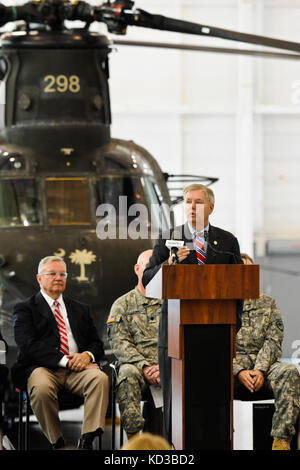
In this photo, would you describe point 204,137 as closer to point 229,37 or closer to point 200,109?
point 200,109

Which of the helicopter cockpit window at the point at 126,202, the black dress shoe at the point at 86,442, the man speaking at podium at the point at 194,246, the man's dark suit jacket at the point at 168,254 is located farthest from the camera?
the helicopter cockpit window at the point at 126,202

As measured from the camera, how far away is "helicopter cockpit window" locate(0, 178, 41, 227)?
7.92 m

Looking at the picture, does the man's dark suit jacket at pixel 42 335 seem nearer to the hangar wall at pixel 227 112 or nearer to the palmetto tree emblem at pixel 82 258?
the palmetto tree emblem at pixel 82 258

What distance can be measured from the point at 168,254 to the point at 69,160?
3.37 m

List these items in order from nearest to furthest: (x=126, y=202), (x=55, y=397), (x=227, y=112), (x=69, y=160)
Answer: (x=55, y=397), (x=69, y=160), (x=126, y=202), (x=227, y=112)

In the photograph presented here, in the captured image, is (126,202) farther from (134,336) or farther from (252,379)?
(252,379)

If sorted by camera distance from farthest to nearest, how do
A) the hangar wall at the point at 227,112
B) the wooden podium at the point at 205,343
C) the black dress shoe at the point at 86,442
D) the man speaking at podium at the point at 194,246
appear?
the hangar wall at the point at 227,112, the black dress shoe at the point at 86,442, the man speaking at podium at the point at 194,246, the wooden podium at the point at 205,343

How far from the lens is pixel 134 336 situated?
6020 mm

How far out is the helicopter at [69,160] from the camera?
762 cm

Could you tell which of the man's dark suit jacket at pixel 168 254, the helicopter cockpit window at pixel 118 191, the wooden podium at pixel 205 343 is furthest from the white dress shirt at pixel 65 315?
the helicopter cockpit window at pixel 118 191

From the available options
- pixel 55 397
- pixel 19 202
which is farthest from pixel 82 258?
pixel 55 397

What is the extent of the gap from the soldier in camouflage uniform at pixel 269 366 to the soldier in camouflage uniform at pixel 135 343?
541 millimetres

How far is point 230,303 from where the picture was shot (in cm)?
444

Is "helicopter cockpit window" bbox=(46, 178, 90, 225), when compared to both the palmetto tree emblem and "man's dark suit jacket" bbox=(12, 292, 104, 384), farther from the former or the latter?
"man's dark suit jacket" bbox=(12, 292, 104, 384)
